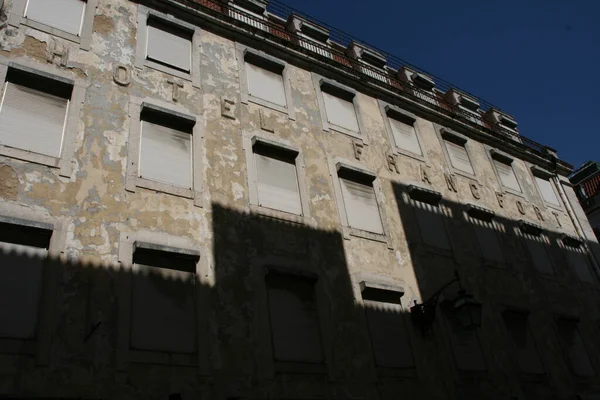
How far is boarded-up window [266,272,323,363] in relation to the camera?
941cm

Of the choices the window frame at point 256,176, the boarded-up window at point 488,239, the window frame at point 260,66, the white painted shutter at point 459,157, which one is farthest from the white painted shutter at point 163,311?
the white painted shutter at point 459,157

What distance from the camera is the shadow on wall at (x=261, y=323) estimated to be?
24.6ft

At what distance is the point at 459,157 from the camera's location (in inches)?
674

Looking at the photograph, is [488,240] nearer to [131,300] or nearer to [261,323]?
[261,323]

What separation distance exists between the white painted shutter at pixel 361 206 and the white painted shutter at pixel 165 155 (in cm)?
400

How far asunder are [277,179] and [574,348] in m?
10.3

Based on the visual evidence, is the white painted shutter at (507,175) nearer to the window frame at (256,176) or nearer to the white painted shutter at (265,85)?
the white painted shutter at (265,85)

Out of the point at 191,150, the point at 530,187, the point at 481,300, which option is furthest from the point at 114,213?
the point at 530,187

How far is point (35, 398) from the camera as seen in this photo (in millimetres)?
6781

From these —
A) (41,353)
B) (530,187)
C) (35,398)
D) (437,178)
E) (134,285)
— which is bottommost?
(35,398)

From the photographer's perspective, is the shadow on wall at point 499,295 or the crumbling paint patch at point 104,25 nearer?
the crumbling paint patch at point 104,25

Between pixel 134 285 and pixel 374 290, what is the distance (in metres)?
5.20

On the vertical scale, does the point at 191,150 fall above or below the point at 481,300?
above

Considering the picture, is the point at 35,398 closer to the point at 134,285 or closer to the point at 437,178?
the point at 134,285
